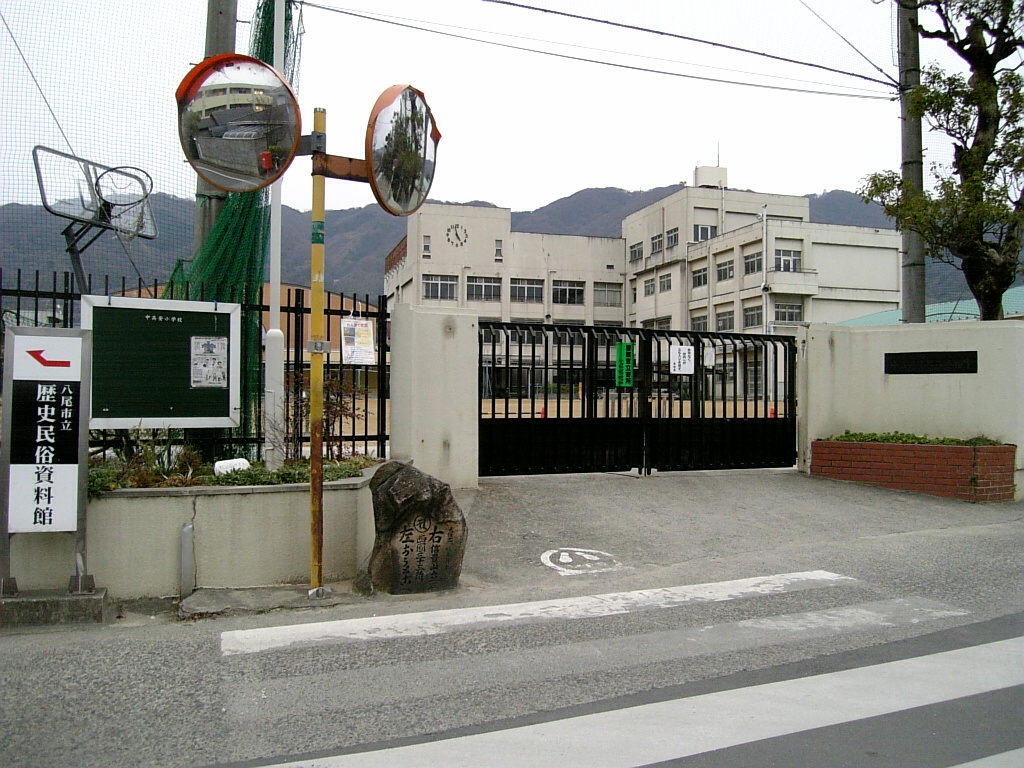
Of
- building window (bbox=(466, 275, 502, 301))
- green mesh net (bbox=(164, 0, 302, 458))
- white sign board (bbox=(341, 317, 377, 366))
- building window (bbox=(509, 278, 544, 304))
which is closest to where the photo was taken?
green mesh net (bbox=(164, 0, 302, 458))

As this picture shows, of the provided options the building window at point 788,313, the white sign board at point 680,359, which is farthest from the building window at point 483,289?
the white sign board at point 680,359

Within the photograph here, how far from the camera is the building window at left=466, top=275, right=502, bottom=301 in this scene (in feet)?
238

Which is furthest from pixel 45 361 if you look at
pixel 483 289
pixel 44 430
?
pixel 483 289

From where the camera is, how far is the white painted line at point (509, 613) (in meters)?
5.48

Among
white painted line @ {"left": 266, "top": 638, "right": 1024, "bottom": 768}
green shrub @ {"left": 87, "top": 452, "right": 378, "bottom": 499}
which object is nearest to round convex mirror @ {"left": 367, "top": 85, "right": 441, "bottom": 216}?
green shrub @ {"left": 87, "top": 452, "right": 378, "bottom": 499}

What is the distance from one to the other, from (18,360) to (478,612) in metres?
3.83

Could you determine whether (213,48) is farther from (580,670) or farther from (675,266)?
(675,266)

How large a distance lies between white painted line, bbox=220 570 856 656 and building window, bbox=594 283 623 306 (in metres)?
72.5

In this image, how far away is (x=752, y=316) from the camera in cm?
A: 6172

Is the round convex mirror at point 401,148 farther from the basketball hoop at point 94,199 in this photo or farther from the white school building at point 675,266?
the white school building at point 675,266

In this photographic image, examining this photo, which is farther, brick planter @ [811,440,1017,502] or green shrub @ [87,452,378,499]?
brick planter @ [811,440,1017,502]

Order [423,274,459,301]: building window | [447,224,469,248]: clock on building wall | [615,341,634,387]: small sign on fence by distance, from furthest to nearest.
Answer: [447,224,469,248]: clock on building wall → [423,274,459,301]: building window → [615,341,634,387]: small sign on fence

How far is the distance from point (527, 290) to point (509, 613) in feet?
230

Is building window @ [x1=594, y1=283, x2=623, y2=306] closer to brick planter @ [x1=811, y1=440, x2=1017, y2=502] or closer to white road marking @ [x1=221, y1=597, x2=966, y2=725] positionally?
brick planter @ [x1=811, y1=440, x2=1017, y2=502]
